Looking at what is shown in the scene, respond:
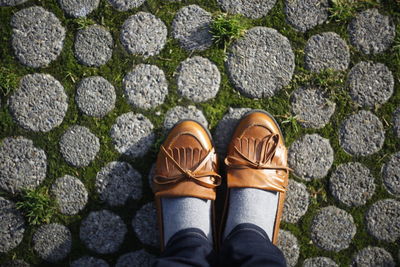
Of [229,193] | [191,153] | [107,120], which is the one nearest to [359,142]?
[229,193]

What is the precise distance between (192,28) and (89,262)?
4.91ft

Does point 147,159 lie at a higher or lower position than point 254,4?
lower

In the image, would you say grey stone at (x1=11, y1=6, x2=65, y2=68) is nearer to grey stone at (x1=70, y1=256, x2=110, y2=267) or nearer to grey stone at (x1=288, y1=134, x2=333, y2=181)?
grey stone at (x1=70, y1=256, x2=110, y2=267)

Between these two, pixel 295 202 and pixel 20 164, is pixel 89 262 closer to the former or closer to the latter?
pixel 20 164

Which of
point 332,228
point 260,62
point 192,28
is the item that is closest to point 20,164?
point 192,28

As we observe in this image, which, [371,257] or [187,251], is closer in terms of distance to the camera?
[187,251]

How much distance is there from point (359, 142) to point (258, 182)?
65 cm

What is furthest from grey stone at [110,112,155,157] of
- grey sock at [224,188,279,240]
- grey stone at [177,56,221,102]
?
grey sock at [224,188,279,240]

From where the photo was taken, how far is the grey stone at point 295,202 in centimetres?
222

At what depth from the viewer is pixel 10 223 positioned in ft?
7.22

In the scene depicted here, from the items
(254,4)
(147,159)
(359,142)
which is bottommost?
(147,159)

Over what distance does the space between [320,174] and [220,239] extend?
70cm

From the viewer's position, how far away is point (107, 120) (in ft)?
7.18

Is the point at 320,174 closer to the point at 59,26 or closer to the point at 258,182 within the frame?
the point at 258,182
